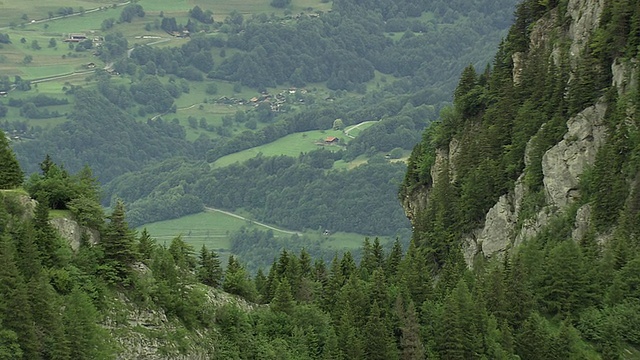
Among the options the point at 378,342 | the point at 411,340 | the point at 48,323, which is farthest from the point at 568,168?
the point at 48,323

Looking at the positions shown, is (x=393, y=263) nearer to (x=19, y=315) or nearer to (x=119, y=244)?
(x=119, y=244)

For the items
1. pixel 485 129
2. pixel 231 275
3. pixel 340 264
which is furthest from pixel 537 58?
pixel 231 275

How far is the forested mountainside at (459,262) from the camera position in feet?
218

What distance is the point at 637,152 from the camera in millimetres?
99125

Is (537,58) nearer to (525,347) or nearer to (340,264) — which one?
(340,264)

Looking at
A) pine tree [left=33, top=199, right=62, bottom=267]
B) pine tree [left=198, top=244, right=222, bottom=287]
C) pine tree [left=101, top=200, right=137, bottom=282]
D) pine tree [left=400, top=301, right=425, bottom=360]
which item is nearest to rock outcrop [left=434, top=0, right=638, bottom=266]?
pine tree [left=400, top=301, right=425, bottom=360]

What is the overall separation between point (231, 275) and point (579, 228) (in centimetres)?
3173

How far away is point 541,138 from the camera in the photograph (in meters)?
111

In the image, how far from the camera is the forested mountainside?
66.5 metres

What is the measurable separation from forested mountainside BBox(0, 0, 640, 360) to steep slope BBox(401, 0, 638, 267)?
16 centimetres

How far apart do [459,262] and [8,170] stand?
42.4 metres

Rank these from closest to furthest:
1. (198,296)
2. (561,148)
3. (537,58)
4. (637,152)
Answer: (198,296), (637,152), (561,148), (537,58)

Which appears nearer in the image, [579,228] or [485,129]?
[579,228]

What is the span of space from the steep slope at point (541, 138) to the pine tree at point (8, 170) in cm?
4400
